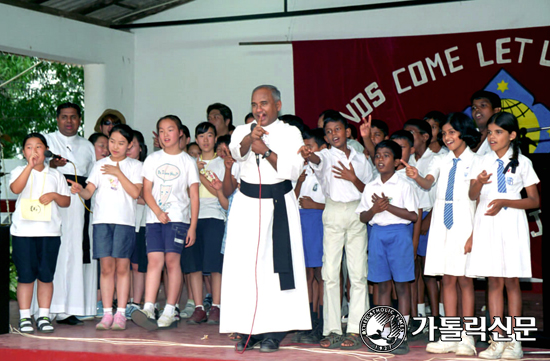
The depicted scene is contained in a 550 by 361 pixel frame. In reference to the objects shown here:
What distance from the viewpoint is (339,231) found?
167 inches

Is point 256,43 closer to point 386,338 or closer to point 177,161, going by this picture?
point 177,161

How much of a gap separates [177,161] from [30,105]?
25.7 feet

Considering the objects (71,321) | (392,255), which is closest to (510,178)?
(392,255)

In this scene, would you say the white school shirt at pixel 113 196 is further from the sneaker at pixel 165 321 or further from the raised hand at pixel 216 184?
the sneaker at pixel 165 321

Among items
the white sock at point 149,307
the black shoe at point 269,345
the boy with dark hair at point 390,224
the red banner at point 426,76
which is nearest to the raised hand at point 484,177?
the boy with dark hair at point 390,224

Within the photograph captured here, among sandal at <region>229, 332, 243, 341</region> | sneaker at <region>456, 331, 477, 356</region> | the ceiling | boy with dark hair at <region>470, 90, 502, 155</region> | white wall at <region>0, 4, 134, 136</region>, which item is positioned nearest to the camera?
sneaker at <region>456, 331, 477, 356</region>

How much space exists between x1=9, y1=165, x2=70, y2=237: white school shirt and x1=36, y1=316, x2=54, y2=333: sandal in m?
0.58

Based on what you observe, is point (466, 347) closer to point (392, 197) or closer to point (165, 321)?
point (392, 197)

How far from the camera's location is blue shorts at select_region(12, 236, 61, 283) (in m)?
4.61

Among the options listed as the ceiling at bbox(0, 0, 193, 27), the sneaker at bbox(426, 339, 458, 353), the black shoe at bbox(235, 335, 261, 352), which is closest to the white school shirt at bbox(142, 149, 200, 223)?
the black shoe at bbox(235, 335, 261, 352)

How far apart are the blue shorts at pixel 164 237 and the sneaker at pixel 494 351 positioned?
211cm

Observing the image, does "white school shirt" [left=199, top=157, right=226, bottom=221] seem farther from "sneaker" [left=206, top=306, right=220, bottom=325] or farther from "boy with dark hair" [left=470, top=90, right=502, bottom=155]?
"boy with dark hair" [left=470, top=90, right=502, bottom=155]

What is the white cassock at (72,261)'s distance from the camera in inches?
197

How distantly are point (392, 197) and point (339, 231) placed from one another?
39cm
